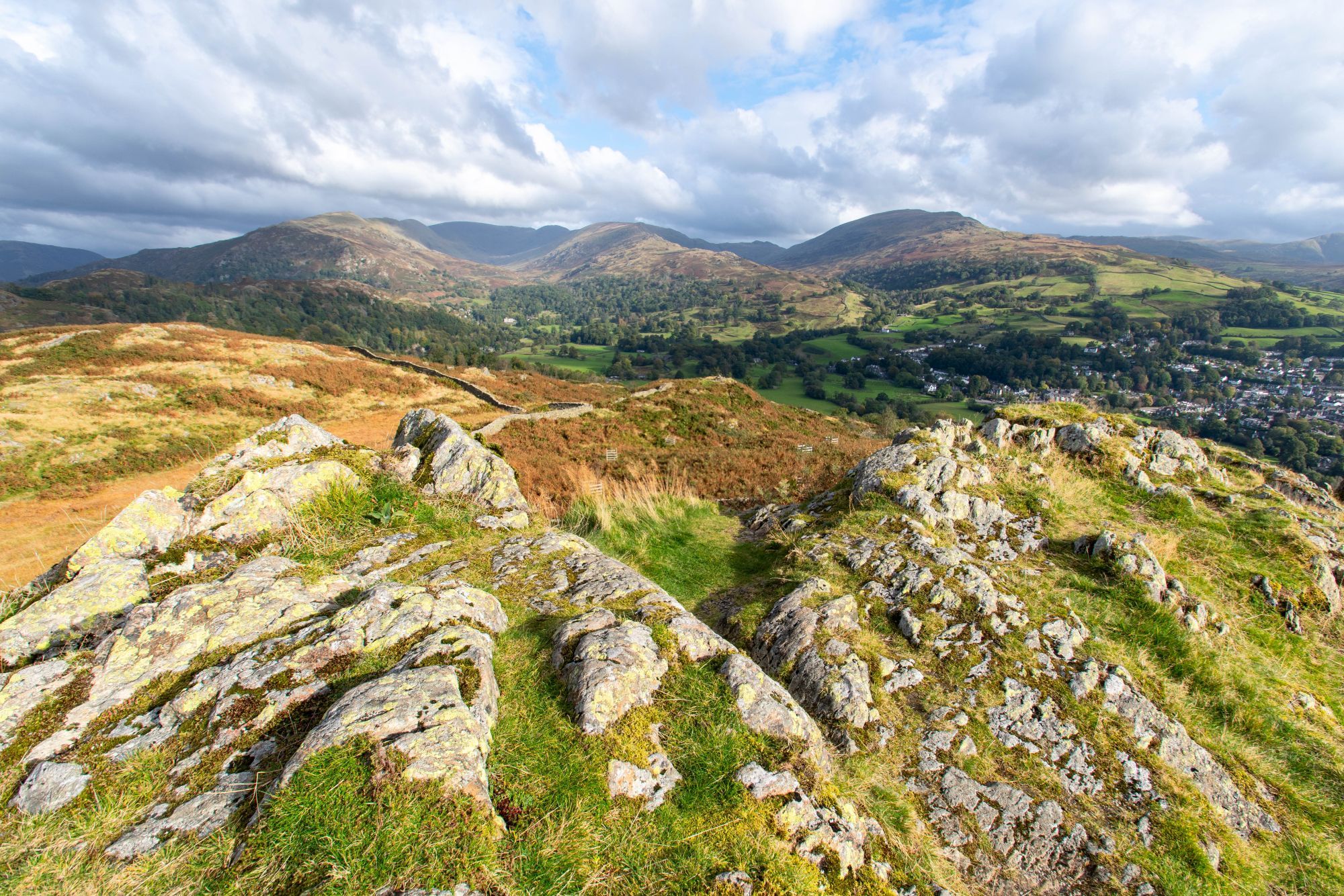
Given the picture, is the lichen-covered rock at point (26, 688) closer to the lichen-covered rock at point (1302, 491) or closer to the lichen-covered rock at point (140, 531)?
the lichen-covered rock at point (140, 531)

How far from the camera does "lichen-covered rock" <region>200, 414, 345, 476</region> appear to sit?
827cm

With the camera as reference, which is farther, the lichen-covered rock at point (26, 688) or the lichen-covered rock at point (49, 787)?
the lichen-covered rock at point (26, 688)

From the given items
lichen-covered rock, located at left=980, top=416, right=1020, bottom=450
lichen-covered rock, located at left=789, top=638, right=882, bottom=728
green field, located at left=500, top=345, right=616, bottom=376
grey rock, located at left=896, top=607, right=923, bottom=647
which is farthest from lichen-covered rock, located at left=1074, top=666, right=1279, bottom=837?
green field, located at left=500, top=345, right=616, bottom=376

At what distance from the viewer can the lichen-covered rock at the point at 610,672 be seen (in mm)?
4129

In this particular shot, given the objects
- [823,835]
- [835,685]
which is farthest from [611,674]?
[835,685]

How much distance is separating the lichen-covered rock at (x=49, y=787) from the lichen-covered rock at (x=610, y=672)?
3.04m

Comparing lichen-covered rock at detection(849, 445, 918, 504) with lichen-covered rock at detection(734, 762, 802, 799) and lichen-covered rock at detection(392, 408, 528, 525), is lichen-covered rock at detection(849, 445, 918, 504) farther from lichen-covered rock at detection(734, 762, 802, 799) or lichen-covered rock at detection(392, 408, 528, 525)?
lichen-covered rock at detection(734, 762, 802, 799)

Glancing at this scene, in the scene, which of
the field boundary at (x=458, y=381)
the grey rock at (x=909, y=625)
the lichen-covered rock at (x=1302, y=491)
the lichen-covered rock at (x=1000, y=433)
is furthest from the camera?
the field boundary at (x=458, y=381)

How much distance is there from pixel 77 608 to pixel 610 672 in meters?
5.15

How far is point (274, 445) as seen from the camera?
9133 mm

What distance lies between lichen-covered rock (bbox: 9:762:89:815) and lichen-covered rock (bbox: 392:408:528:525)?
6043 mm

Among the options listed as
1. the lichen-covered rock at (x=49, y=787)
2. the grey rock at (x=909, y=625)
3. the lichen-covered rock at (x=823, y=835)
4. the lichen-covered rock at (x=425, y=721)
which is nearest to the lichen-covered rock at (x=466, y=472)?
the lichen-covered rock at (x=425, y=721)

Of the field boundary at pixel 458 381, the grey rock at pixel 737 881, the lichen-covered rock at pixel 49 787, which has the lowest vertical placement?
the field boundary at pixel 458 381

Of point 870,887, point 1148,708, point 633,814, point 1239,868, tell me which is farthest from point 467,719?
point 1148,708
